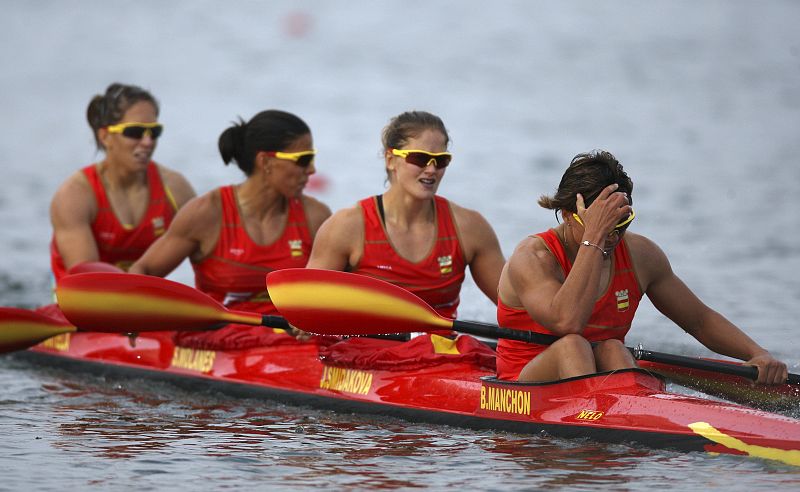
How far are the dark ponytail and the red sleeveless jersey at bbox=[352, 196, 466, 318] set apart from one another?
1015 millimetres

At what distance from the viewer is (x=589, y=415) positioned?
246 inches

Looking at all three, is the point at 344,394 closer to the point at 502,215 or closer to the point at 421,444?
the point at 421,444

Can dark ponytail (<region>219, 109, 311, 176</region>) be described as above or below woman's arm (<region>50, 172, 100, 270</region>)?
above

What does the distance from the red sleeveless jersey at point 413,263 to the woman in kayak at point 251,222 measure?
1.01 m

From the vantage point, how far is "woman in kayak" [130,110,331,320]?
857 centimetres

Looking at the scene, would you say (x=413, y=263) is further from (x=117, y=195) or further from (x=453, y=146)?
(x=453, y=146)

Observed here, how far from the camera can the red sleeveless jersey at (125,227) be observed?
969 centimetres

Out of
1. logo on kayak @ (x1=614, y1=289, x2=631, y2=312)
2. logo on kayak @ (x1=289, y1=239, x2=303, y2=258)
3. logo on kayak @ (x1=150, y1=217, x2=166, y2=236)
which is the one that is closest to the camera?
logo on kayak @ (x1=614, y1=289, x2=631, y2=312)

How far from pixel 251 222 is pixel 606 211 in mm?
3149

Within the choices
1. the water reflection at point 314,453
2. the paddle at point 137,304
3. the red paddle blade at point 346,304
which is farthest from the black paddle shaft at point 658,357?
the paddle at point 137,304

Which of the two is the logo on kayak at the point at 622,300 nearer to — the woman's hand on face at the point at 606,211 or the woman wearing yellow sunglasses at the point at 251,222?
the woman's hand on face at the point at 606,211

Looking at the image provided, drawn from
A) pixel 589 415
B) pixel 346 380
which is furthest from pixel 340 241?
pixel 589 415

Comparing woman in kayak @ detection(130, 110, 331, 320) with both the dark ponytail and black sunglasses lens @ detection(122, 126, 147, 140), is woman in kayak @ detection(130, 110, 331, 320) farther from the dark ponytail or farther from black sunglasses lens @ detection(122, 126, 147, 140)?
black sunglasses lens @ detection(122, 126, 147, 140)

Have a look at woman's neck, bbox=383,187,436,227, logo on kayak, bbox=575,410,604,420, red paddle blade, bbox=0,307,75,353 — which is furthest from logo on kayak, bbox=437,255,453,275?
red paddle blade, bbox=0,307,75,353
